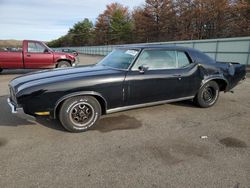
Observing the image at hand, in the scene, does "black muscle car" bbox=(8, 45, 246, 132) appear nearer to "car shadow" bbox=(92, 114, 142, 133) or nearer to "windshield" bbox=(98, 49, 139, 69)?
"windshield" bbox=(98, 49, 139, 69)

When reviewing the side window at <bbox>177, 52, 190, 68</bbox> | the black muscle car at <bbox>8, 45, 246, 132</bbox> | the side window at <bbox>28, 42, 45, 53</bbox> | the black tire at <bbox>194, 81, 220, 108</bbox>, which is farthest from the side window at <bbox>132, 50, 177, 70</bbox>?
the side window at <bbox>28, 42, 45, 53</bbox>

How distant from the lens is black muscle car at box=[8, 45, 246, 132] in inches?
143

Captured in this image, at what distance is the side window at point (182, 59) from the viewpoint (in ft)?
16.0

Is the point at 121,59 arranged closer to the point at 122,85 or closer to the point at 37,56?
the point at 122,85

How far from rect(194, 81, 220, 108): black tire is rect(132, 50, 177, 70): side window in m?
1.00

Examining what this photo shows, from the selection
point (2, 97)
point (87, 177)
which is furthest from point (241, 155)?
point (2, 97)

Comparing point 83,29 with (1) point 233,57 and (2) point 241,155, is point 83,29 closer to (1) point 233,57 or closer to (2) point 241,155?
(1) point 233,57

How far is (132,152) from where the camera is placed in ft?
10.6

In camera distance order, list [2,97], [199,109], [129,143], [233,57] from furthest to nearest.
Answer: [233,57] → [2,97] → [199,109] → [129,143]

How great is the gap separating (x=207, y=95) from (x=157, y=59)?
1662 mm

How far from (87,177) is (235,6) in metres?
36.2

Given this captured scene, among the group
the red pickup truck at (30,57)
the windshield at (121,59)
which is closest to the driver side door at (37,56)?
the red pickup truck at (30,57)

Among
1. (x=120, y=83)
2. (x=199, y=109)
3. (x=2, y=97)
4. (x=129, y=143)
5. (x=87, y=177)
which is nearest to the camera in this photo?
(x=87, y=177)

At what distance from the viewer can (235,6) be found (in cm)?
3194
